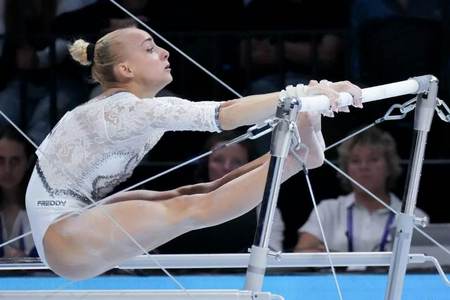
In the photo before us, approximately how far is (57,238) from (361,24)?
128 centimetres

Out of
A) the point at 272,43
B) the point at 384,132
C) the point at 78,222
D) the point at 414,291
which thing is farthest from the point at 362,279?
the point at 78,222

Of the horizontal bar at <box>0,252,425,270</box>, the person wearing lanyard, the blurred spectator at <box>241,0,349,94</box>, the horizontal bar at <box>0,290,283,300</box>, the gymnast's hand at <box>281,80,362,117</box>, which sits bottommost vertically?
the horizontal bar at <box>0,290,283,300</box>

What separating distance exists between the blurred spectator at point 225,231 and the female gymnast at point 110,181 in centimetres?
68

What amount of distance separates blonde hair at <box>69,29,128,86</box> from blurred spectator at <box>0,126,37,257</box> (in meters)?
0.55

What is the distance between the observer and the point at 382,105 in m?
3.29

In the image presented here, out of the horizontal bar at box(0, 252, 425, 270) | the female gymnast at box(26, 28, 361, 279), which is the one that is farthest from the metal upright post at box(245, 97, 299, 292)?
the horizontal bar at box(0, 252, 425, 270)

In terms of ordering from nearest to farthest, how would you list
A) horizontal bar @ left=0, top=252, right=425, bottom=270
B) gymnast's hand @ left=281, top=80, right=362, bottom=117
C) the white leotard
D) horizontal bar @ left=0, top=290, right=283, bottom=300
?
horizontal bar @ left=0, top=290, right=283, bottom=300 < gymnast's hand @ left=281, top=80, right=362, bottom=117 < the white leotard < horizontal bar @ left=0, top=252, right=425, bottom=270

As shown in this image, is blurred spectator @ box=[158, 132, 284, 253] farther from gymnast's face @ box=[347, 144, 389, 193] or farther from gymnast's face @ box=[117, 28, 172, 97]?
gymnast's face @ box=[117, 28, 172, 97]

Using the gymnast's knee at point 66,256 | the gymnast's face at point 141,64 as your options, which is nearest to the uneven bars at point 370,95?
the gymnast's face at point 141,64

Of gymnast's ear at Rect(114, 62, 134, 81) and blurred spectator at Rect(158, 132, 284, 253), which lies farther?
blurred spectator at Rect(158, 132, 284, 253)

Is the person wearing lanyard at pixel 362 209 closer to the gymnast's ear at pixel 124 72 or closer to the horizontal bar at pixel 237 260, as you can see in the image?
the horizontal bar at pixel 237 260

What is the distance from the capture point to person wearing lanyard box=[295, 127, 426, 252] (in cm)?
300

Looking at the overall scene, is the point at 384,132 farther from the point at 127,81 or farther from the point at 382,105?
the point at 127,81

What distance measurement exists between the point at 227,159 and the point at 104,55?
0.80m
